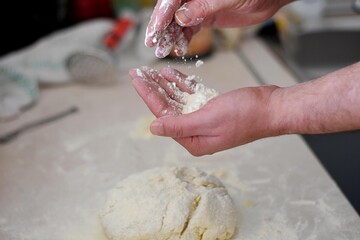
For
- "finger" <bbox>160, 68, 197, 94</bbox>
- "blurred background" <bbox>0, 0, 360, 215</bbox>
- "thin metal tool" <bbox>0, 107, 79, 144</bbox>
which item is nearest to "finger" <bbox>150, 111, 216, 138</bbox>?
"finger" <bbox>160, 68, 197, 94</bbox>

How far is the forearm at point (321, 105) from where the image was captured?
2.91 feet

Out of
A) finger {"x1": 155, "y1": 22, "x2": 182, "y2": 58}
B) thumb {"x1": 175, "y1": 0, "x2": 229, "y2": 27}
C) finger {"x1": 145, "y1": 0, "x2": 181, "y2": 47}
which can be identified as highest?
finger {"x1": 145, "y1": 0, "x2": 181, "y2": 47}

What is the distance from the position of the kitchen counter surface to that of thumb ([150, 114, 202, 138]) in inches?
11.7

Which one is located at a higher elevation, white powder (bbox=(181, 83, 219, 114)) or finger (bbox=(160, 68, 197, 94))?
finger (bbox=(160, 68, 197, 94))

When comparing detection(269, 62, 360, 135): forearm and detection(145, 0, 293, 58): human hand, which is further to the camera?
detection(145, 0, 293, 58): human hand

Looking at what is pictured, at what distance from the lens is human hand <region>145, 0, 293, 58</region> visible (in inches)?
43.7

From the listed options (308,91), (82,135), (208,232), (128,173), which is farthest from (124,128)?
(308,91)

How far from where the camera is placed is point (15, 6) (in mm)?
1978

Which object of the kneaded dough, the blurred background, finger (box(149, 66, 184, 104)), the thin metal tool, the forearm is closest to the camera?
the forearm

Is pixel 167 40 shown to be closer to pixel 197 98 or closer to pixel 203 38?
pixel 197 98

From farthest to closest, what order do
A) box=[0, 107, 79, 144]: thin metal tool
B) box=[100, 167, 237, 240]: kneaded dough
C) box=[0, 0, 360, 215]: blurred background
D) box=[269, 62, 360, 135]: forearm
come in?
1. box=[0, 0, 360, 215]: blurred background
2. box=[0, 107, 79, 144]: thin metal tool
3. box=[100, 167, 237, 240]: kneaded dough
4. box=[269, 62, 360, 135]: forearm

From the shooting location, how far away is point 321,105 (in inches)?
35.9

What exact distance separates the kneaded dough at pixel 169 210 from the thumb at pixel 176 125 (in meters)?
0.18

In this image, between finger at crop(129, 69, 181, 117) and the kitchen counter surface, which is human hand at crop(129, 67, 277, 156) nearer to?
finger at crop(129, 69, 181, 117)
